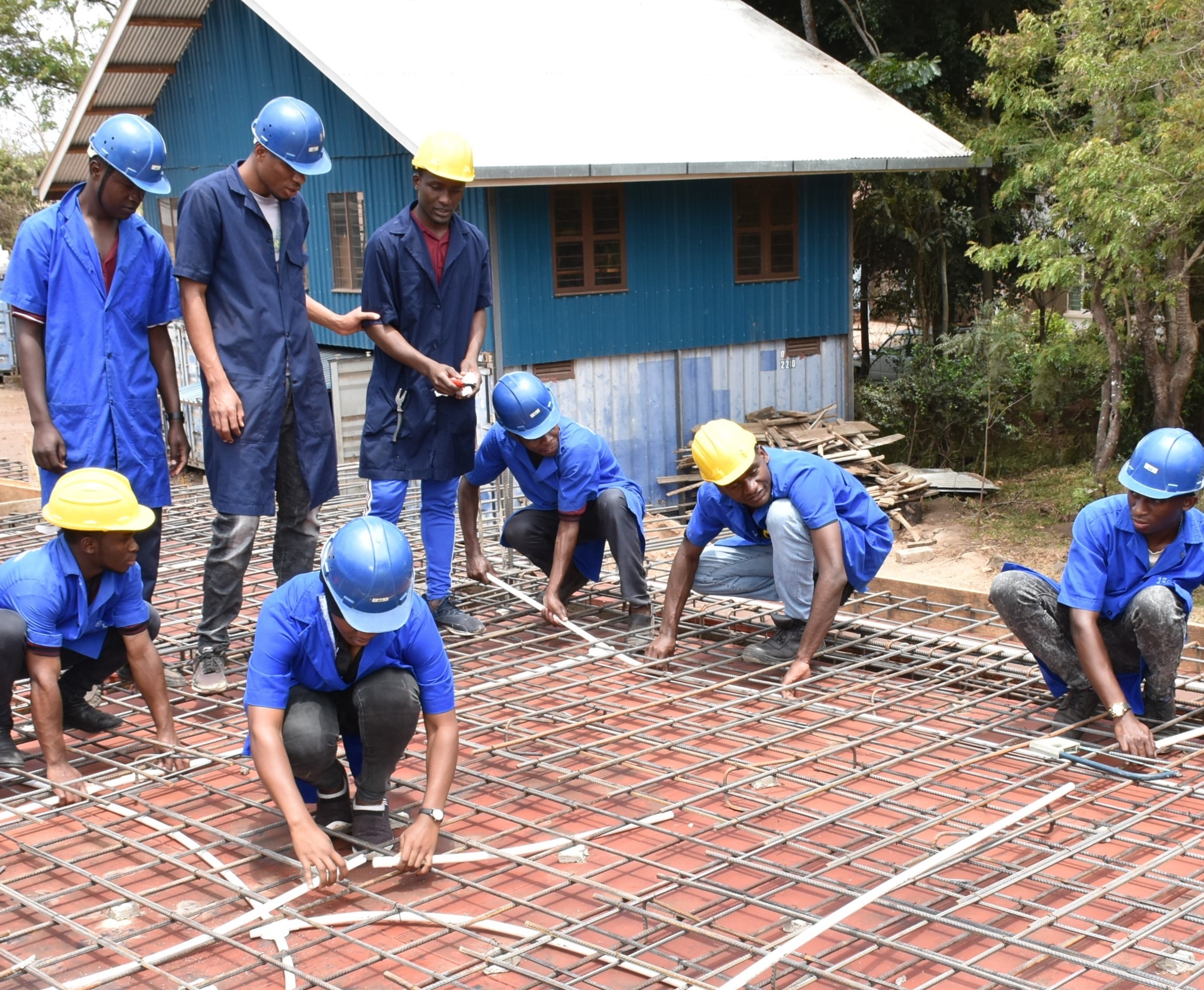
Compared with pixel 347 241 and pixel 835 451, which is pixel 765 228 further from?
pixel 347 241

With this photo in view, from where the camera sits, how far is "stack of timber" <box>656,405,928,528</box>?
923 centimetres

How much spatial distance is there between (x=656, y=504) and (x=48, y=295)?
20.1ft

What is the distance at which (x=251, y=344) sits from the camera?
381cm

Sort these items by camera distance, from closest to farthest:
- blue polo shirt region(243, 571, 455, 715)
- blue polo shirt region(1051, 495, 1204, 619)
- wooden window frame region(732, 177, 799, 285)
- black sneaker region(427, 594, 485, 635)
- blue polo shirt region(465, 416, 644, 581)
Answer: blue polo shirt region(243, 571, 455, 715) → blue polo shirt region(1051, 495, 1204, 619) → blue polo shirt region(465, 416, 644, 581) → black sneaker region(427, 594, 485, 635) → wooden window frame region(732, 177, 799, 285)

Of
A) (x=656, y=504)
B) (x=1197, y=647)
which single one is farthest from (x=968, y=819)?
(x=656, y=504)

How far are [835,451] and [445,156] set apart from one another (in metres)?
5.97

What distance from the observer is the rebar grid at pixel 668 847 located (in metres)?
2.48

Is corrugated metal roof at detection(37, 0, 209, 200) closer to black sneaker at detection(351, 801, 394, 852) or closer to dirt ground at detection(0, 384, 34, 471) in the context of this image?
dirt ground at detection(0, 384, 34, 471)

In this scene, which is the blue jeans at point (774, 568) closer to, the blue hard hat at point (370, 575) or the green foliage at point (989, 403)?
the blue hard hat at point (370, 575)

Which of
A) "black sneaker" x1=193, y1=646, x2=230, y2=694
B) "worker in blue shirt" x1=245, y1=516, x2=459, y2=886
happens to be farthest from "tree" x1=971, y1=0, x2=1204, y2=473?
"worker in blue shirt" x1=245, y1=516, x2=459, y2=886

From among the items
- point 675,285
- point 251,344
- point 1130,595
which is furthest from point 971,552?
point 251,344

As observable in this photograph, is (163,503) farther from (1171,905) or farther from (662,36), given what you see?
(662,36)

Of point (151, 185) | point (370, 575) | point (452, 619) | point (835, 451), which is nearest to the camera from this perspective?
point (370, 575)

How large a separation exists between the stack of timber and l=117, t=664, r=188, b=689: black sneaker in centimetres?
522
